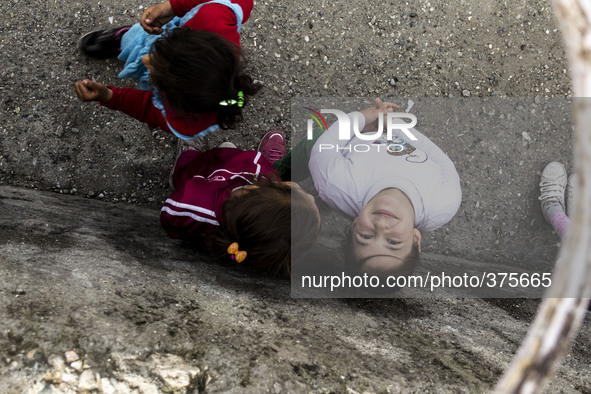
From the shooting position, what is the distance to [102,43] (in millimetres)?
2115

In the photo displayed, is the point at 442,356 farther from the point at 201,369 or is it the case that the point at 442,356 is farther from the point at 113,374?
the point at 113,374

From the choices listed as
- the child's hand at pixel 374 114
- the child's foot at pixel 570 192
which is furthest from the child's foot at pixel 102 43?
the child's foot at pixel 570 192

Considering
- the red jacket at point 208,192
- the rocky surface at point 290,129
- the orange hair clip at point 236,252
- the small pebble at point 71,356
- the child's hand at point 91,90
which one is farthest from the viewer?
the child's hand at point 91,90

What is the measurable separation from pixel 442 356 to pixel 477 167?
4.90ft

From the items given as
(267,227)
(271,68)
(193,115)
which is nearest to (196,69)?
(193,115)

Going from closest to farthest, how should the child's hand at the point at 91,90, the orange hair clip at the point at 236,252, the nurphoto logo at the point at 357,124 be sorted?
1. the orange hair clip at the point at 236,252
2. the child's hand at the point at 91,90
3. the nurphoto logo at the point at 357,124

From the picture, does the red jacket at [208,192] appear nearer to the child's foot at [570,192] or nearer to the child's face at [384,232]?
the child's face at [384,232]

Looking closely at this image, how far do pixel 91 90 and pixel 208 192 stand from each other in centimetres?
64

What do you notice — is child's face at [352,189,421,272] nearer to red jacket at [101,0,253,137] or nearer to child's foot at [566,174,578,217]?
red jacket at [101,0,253,137]

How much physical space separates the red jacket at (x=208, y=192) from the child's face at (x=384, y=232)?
449 mm

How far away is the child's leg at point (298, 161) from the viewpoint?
208cm

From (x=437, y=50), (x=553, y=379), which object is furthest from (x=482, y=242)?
(x=553, y=379)

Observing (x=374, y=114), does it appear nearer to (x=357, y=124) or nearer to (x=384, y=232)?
(x=357, y=124)

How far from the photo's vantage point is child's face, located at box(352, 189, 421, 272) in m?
1.61
